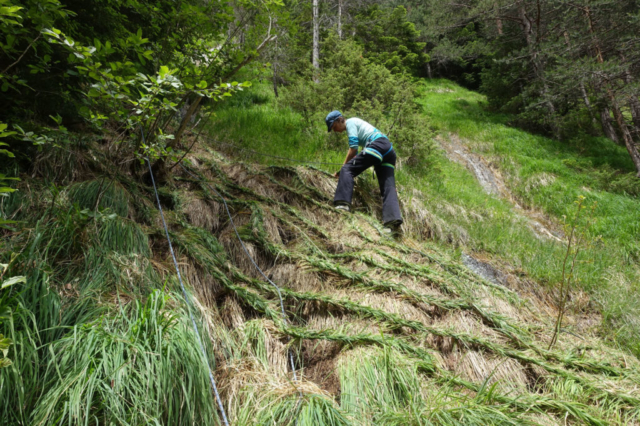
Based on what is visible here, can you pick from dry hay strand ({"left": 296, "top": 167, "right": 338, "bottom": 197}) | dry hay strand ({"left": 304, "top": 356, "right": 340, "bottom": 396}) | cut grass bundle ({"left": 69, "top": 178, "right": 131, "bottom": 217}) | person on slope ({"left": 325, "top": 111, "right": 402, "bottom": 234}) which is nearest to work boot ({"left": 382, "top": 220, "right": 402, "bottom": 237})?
person on slope ({"left": 325, "top": 111, "right": 402, "bottom": 234})

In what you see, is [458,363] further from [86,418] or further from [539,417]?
[86,418]

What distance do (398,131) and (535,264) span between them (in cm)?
375

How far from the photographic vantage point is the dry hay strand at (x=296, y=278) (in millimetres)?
2744

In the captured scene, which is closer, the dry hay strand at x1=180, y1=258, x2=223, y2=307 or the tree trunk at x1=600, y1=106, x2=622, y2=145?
the dry hay strand at x1=180, y1=258, x2=223, y2=307

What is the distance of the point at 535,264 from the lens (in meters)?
3.76

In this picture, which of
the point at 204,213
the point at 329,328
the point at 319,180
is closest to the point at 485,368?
the point at 329,328

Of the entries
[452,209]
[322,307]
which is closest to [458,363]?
[322,307]

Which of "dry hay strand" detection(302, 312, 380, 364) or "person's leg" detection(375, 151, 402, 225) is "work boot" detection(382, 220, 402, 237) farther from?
"dry hay strand" detection(302, 312, 380, 364)

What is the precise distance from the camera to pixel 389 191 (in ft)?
13.3

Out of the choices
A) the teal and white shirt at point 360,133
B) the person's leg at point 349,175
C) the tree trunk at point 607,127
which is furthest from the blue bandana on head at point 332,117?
the tree trunk at point 607,127

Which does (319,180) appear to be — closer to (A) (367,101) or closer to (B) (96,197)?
(B) (96,197)

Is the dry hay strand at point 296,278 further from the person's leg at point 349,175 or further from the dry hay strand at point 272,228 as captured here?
the person's leg at point 349,175

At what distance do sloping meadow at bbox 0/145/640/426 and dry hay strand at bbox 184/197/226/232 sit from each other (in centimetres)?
2

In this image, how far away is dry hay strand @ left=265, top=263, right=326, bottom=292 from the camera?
9.00ft
